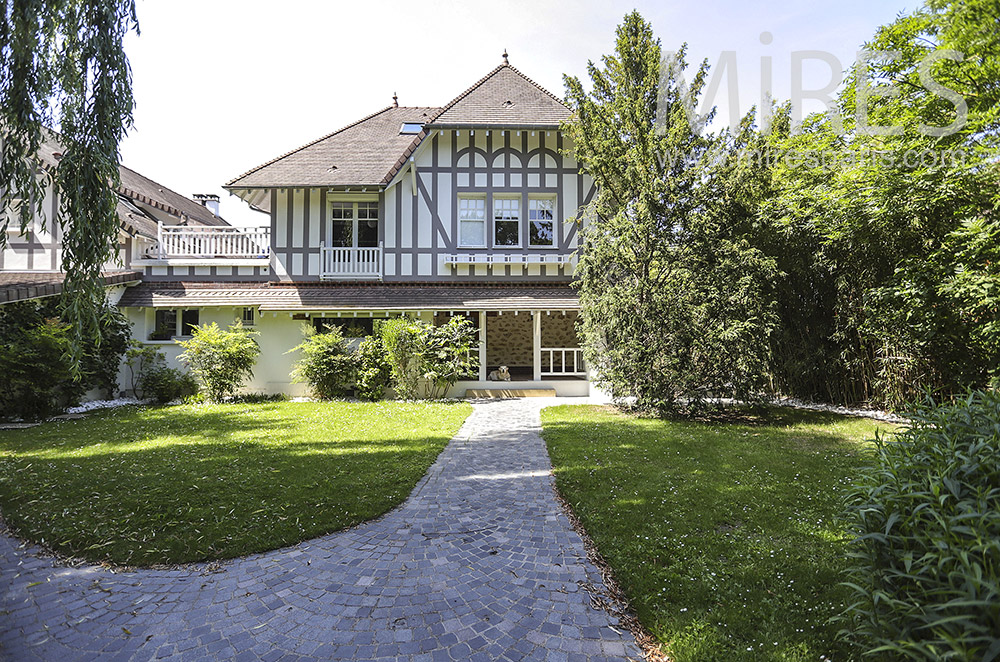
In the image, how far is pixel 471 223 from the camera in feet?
43.8

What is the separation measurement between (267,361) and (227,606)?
11.1 metres

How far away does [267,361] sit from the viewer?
41.3 ft

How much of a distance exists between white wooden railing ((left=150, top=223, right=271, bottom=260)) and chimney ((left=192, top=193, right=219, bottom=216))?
36.6ft

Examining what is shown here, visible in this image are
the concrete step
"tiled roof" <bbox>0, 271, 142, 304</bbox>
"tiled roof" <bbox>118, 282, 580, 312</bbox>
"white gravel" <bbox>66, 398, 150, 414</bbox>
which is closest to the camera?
"tiled roof" <bbox>0, 271, 142, 304</bbox>

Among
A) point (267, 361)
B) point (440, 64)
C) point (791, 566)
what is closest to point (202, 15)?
point (440, 64)

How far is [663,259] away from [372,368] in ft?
24.4

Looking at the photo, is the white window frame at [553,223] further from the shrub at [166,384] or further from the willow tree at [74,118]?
the willow tree at [74,118]

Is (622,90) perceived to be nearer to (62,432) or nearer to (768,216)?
(768,216)

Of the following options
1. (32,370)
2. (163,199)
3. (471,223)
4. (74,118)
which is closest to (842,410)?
(471,223)

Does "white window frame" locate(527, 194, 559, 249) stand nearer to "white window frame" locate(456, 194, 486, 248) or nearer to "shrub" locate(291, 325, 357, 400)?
"white window frame" locate(456, 194, 486, 248)

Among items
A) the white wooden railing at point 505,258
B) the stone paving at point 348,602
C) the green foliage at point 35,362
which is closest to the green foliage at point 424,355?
the white wooden railing at point 505,258

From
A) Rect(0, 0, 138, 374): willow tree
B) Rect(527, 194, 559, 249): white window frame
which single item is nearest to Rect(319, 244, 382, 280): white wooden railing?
Rect(527, 194, 559, 249): white window frame

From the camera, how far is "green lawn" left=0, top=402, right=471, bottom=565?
3568 millimetres

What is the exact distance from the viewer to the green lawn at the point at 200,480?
3568mm
